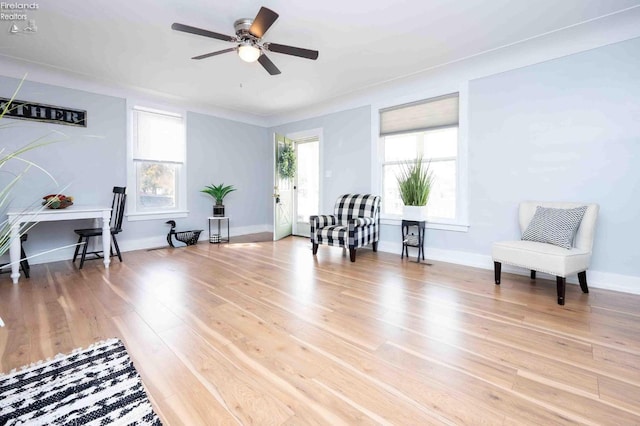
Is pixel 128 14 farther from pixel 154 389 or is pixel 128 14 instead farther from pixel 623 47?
pixel 623 47

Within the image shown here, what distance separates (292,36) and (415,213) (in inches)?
102

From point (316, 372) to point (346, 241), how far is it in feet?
8.48

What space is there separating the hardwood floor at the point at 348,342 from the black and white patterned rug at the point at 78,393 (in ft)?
0.30

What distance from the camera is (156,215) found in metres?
5.12

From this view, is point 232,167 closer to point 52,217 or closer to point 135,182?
point 135,182

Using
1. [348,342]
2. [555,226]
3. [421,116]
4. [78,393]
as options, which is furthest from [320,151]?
[78,393]

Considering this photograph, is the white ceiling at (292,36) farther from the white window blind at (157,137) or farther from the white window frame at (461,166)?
the white window blind at (157,137)

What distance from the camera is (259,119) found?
6.56 metres

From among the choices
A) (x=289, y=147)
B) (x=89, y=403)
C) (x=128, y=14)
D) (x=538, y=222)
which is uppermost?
(x=128, y=14)

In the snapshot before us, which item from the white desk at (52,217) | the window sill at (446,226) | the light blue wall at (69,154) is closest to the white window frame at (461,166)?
the window sill at (446,226)

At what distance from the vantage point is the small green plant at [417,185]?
4.12 m

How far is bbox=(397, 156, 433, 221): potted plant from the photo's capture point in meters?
4.09

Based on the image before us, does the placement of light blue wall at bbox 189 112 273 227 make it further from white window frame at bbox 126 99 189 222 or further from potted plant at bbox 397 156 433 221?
potted plant at bbox 397 156 433 221

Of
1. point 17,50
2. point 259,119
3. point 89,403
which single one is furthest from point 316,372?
point 259,119
